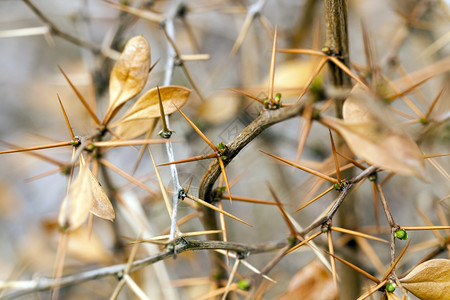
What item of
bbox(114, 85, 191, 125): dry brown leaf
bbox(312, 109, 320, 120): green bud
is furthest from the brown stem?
bbox(114, 85, 191, 125): dry brown leaf

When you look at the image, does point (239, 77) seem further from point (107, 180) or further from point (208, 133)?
point (107, 180)

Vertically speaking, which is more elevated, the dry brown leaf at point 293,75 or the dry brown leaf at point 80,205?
the dry brown leaf at point 293,75

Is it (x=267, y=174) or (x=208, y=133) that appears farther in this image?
(x=267, y=174)

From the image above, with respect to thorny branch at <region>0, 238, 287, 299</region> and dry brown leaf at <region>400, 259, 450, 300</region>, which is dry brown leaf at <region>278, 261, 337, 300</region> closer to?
thorny branch at <region>0, 238, 287, 299</region>

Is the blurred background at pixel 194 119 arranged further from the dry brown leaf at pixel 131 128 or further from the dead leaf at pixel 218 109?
the dry brown leaf at pixel 131 128

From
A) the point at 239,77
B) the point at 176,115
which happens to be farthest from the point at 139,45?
the point at 239,77

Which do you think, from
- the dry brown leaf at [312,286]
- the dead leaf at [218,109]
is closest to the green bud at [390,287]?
the dry brown leaf at [312,286]

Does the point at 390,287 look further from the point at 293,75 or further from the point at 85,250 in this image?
the point at 85,250
